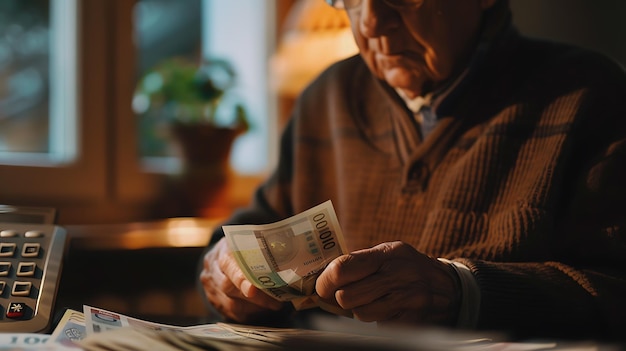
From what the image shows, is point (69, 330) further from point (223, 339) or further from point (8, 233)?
point (8, 233)

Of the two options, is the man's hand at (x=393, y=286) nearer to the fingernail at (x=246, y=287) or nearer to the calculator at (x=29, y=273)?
the fingernail at (x=246, y=287)

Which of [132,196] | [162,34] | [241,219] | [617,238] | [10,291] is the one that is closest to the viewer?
[10,291]

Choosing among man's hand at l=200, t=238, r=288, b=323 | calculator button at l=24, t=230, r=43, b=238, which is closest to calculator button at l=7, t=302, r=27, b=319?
calculator button at l=24, t=230, r=43, b=238

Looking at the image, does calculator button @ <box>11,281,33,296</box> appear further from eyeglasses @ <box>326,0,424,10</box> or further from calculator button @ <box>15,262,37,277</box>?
eyeglasses @ <box>326,0,424,10</box>

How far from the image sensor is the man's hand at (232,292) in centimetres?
78

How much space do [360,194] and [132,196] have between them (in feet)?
2.70

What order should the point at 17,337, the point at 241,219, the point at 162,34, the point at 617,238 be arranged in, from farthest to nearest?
1. the point at 162,34
2. the point at 241,219
3. the point at 617,238
4. the point at 17,337

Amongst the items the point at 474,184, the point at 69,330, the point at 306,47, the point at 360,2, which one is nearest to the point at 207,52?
the point at 306,47

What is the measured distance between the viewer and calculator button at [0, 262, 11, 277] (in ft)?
2.36

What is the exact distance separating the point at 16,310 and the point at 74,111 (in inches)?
38.3

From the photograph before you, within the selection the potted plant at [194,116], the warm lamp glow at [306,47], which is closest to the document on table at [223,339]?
the warm lamp glow at [306,47]

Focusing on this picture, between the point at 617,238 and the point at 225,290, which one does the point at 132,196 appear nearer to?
the point at 225,290

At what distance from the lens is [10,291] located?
70 cm

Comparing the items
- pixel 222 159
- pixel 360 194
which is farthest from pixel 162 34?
pixel 360 194
